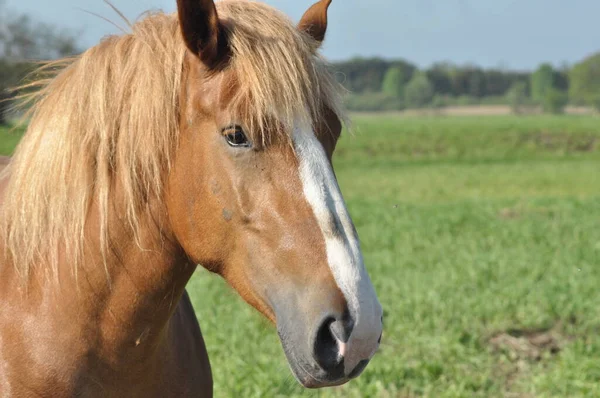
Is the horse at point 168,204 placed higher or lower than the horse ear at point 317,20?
lower

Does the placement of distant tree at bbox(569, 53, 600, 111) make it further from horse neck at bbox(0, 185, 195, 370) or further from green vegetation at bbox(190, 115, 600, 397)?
horse neck at bbox(0, 185, 195, 370)

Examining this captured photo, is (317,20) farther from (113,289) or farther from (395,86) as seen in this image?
(395,86)

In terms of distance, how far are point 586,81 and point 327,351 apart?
2868 inches

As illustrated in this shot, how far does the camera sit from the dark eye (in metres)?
1.85

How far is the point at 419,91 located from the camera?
61938mm

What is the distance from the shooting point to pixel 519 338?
17.6 ft

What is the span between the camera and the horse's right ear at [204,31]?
1.85 metres

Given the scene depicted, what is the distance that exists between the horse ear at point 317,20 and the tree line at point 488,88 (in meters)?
57.1

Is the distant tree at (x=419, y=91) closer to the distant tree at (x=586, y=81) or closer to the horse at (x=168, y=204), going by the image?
the distant tree at (x=586, y=81)

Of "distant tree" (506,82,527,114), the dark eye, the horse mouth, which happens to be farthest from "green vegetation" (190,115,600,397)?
"distant tree" (506,82,527,114)

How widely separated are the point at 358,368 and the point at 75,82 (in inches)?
46.8

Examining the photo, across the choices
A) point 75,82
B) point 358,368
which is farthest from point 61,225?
point 358,368

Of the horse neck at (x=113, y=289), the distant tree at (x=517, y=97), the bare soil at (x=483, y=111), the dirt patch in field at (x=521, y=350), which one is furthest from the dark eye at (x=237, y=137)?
the distant tree at (x=517, y=97)

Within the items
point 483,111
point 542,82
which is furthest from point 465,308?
point 542,82
